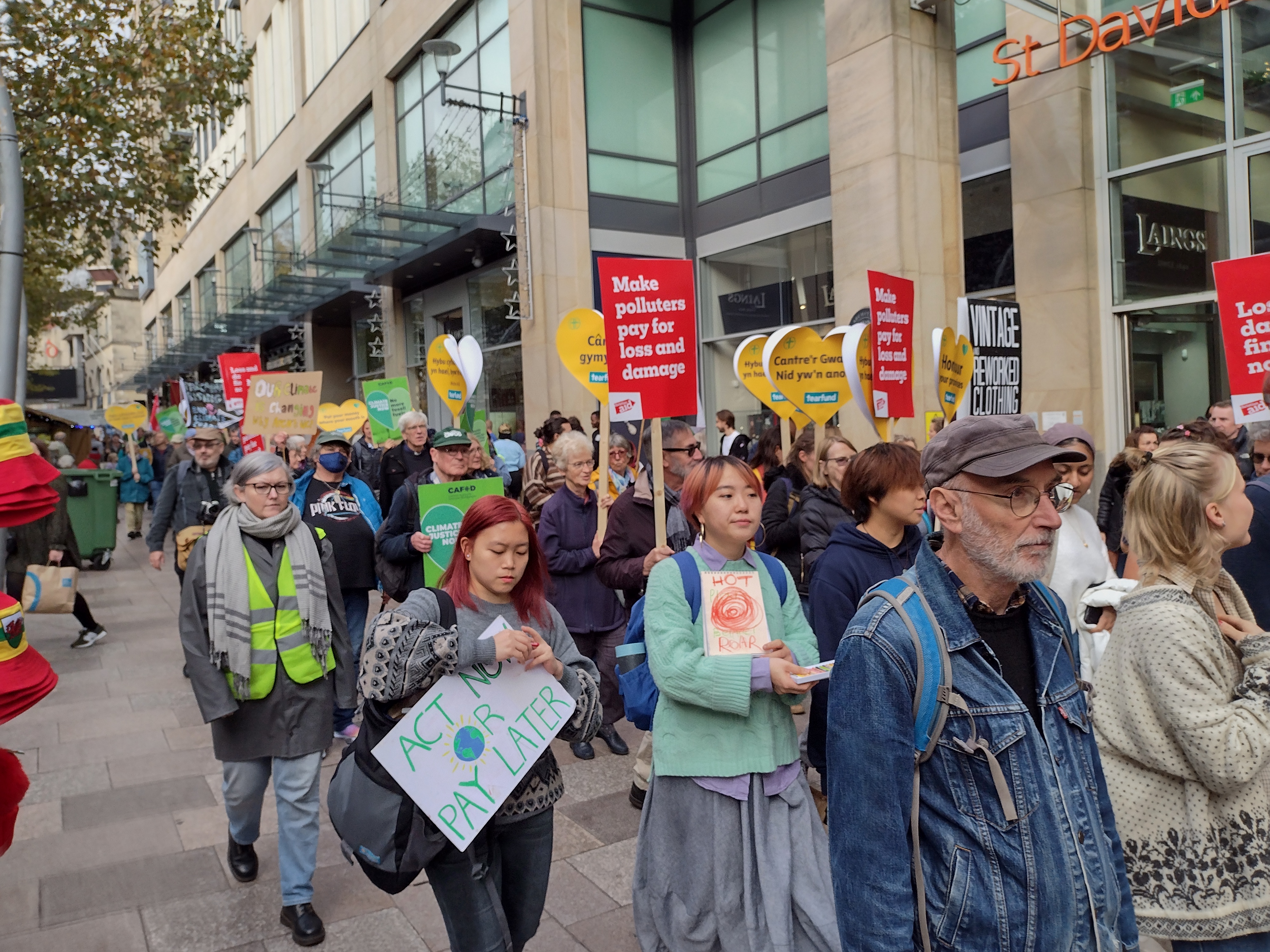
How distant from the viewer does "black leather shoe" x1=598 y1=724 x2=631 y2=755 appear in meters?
5.99

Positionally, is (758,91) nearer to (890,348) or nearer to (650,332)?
(890,348)

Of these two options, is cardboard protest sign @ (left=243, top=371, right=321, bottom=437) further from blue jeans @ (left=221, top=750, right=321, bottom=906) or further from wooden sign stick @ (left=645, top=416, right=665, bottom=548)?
blue jeans @ (left=221, top=750, right=321, bottom=906)

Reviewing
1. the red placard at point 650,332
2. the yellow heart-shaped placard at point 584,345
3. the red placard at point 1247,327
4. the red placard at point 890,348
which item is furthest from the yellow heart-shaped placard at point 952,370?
the yellow heart-shaped placard at point 584,345

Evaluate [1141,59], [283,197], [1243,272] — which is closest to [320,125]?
[283,197]

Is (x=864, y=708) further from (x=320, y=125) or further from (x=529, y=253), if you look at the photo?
(x=320, y=125)

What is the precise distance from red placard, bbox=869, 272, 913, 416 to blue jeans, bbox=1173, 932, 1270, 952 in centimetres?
469

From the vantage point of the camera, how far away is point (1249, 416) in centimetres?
581

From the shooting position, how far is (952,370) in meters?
7.50

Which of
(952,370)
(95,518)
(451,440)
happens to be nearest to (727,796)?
(451,440)

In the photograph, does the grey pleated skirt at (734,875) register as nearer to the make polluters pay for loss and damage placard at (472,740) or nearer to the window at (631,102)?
the make polluters pay for loss and damage placard at (472,740)

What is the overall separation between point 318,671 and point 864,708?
299 cm

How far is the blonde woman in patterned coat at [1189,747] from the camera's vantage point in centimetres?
238

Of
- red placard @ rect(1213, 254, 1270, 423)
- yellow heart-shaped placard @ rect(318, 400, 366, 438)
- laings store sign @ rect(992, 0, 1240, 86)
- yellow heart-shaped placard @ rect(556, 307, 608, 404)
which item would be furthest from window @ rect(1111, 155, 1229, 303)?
yellow heart-shaped placard @ rect(318, 400, 366, 438)

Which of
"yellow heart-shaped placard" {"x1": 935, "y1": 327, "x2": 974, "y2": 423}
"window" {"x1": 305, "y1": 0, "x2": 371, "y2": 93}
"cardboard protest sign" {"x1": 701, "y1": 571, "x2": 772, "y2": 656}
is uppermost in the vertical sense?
"window" {"x1": 305, "y1": 0, "x2": 371, "y2": 93}
